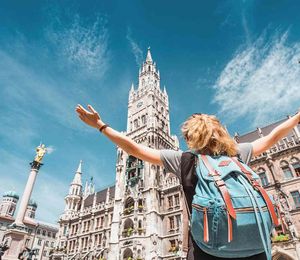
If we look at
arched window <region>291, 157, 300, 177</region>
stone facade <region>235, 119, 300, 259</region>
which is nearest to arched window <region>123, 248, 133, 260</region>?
stone facade <region>235, 119, 300, 259</region>

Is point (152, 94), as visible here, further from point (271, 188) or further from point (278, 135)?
point (278, 135)

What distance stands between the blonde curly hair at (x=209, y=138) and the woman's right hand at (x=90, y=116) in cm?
105

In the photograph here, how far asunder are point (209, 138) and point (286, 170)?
2816 cm

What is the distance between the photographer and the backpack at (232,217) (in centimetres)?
155

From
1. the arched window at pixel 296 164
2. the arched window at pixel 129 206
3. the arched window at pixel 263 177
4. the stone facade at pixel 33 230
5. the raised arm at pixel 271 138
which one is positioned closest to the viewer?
the raised arm at pixel 271 138

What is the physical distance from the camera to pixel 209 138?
7.20 feet

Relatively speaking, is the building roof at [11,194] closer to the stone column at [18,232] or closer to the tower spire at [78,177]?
the tower spire at [78,177]

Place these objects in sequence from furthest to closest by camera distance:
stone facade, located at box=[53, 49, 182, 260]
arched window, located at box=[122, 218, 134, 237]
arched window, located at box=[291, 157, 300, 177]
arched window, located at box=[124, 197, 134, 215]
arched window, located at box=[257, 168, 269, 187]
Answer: arched window, located at box=[124, 197, 134, 215]
arched window, located at box=[122, 218, 134, 237]
stone facade, located at box=[53, 49, 182, 260]
arched window, located at box=[257, 168, 269, 187]
arched window, located at box=[291, 157, 300, 177]

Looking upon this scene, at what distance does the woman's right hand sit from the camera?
2635mm

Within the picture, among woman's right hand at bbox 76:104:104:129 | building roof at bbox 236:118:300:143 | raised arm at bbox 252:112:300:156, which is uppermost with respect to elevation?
building roof at bbox 236:118:300:143

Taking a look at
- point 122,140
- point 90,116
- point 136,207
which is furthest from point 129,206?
point 122,140

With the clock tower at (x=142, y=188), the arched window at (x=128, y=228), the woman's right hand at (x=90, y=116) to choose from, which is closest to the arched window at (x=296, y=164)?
the clock tower at (x=142, y=188)

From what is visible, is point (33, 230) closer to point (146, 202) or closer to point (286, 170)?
point (146, 202)

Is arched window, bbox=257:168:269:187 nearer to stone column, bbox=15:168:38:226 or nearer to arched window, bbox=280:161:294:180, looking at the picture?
arched window, bbox=280:161:294:180
